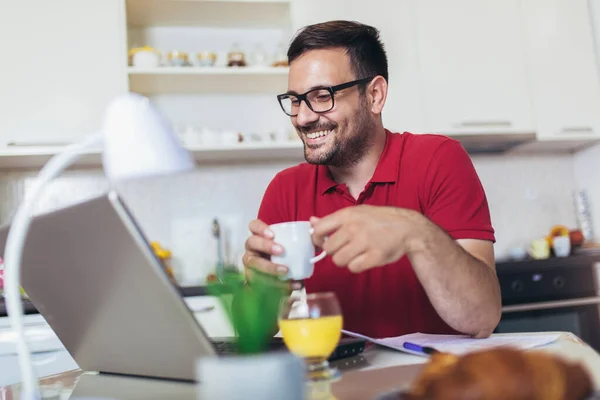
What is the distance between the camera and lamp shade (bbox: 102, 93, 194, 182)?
0.49m

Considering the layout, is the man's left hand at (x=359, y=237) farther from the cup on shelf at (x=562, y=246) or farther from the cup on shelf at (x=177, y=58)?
the cup on shelf at (x=562, y=246)

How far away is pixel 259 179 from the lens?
9.23 ft

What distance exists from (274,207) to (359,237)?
0.79 metres

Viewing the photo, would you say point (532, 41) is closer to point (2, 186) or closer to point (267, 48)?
point (267, 48)

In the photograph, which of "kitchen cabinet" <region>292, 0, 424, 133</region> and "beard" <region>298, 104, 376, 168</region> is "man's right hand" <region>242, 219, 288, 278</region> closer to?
"beard" <region>298, 104, 376, 168</region>

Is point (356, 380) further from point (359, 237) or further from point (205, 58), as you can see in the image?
point (205, 58)

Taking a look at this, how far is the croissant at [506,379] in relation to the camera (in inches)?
16.9

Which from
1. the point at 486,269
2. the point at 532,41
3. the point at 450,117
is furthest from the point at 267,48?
the point at 486,269

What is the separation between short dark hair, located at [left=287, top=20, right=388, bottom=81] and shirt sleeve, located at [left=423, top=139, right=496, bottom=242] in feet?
1.15

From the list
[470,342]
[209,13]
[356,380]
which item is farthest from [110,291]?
[209,13]

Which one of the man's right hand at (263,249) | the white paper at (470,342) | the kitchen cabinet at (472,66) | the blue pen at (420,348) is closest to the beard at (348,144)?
the man's right hand at (263,249)

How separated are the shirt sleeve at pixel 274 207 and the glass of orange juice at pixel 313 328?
87 cm

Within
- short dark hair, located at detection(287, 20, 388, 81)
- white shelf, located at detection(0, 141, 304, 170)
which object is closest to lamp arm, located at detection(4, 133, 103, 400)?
short dark hair, located at detection(287, 20, 388, 81)

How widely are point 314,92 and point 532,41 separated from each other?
1.62 metres
